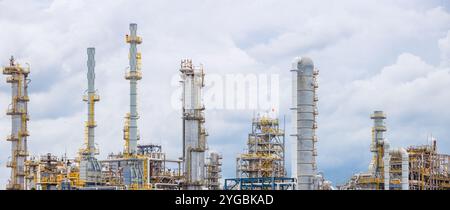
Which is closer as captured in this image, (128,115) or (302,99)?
(302,99)

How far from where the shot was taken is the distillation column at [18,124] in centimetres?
4734

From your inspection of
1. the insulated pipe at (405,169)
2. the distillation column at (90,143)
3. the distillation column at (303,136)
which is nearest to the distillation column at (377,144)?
the insulated pipe at (405,169)

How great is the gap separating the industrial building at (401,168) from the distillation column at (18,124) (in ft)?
69.0

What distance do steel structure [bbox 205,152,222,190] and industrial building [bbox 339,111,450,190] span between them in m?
8.81

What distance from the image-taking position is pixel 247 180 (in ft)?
128

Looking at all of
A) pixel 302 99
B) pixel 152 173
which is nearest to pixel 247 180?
pixel 302 99

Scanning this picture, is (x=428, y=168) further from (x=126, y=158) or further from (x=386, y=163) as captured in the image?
(x=126, y=158)

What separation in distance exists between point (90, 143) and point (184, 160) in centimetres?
745

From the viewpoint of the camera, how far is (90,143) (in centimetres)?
4847

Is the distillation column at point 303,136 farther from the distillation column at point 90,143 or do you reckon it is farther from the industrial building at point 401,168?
the distillation column at point 90,143

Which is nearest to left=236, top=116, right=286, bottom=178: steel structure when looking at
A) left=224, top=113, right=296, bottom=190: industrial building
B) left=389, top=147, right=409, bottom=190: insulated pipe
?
left=224, top=113, right=296, bottom=190: industrial building
